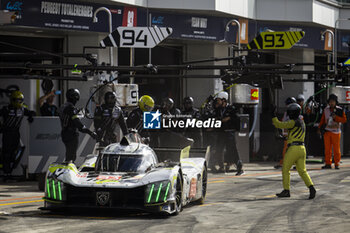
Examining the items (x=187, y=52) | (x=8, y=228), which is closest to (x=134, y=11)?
(x=187, y=52)

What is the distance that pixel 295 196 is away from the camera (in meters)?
14.7

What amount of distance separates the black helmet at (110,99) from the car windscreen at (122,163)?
4.49 m

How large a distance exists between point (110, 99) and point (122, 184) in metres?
5.73

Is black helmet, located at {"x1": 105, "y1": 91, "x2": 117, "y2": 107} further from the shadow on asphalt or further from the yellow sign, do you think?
the shadow on asphalt

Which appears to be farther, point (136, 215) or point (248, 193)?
point (248, 193)

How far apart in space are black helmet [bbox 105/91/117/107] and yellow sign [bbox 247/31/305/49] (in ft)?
10.4

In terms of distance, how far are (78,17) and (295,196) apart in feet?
27.7

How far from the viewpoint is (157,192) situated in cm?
1125

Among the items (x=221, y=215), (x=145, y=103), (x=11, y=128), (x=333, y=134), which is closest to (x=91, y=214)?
(x=221, y=215)

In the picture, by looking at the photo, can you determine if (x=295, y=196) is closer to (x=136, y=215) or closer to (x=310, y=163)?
(x=136, y=215)

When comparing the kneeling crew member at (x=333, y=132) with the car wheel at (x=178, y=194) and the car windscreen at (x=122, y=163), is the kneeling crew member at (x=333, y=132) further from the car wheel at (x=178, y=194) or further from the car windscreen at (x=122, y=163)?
the car wheel at (x=178, y=194)

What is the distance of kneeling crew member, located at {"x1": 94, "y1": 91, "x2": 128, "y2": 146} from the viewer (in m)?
16.8

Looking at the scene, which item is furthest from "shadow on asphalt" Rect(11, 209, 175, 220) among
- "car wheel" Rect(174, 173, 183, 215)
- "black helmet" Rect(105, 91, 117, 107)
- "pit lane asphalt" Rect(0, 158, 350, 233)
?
"black helmet" Rect(105, 91, 117, 107)

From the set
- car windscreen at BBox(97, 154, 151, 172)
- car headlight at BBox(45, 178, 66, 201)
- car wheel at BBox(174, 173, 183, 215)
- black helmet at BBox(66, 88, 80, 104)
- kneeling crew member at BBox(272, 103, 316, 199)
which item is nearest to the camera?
car headlight at BBox(45, 178, 66, 201)
